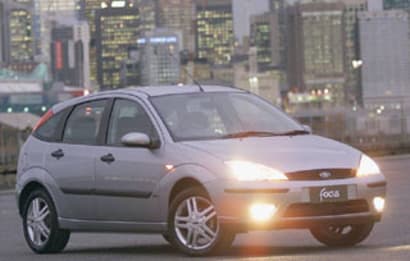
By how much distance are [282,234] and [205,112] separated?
2.71 metres

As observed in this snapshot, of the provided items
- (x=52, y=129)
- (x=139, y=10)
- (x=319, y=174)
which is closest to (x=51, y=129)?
(x=52, y=129)

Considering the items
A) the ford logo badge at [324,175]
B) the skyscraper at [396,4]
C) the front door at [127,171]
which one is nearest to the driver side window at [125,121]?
the front door at [127,171]

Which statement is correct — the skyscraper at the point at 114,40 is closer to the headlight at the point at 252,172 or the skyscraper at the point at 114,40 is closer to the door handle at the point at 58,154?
the door handle at the point at 58,154

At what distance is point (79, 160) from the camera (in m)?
13.7

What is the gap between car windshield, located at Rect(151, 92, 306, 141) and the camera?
12.9 meters

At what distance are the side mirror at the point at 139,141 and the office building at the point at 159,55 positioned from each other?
162434 millimetres

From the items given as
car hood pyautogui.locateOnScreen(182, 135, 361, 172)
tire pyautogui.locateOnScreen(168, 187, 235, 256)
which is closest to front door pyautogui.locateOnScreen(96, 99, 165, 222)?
tire pyautogui.locateOnScreen(168, 187, 235, 256)

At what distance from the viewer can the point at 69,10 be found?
18762 centimetres

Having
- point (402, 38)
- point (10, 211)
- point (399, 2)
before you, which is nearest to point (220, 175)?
point (10, 211)

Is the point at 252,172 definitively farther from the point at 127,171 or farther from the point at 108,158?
the point at 108,158

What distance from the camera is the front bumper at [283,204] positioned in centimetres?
1202

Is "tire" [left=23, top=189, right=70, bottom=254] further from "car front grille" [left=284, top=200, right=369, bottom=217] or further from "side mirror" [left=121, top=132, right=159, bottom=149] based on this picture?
"car front grille" [left=284, top=200, right=369, bottom=217]

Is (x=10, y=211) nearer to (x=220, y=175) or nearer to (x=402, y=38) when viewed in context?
(x=220, y=175)

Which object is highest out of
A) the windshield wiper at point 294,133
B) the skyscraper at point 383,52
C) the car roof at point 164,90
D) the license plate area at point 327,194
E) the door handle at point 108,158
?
the car roof at point 164,90
